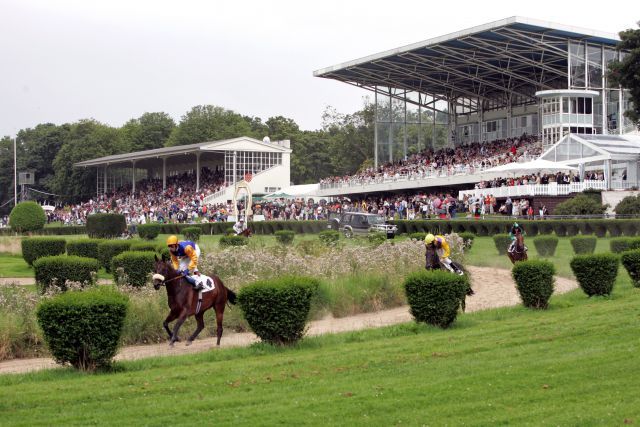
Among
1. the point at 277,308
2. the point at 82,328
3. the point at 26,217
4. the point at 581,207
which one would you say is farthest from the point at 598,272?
the point at 26,217

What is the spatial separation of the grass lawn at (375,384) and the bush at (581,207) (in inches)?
988

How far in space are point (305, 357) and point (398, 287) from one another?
8.49 meters

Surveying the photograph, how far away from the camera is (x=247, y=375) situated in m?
10.7

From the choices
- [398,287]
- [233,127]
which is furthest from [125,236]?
[233,127]

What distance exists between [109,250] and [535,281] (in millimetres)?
14202

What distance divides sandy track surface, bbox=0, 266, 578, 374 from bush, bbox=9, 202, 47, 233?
1012 inches

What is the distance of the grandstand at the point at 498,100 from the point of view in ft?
175

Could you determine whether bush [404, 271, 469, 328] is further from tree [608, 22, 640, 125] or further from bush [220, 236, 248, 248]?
tree [608, 22, 640, 125]

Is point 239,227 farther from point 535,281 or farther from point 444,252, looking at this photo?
point 535,281

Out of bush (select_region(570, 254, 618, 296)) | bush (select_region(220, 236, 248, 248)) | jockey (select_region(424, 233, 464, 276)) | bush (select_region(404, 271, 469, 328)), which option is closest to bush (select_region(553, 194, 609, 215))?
bush (select_region(220, 236, 248, 248))

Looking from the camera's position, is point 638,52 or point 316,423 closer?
point 316,423

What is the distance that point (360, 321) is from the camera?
17984 mm

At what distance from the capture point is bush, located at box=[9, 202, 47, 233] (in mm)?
44438

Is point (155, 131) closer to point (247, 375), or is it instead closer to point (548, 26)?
point (548, 26)
